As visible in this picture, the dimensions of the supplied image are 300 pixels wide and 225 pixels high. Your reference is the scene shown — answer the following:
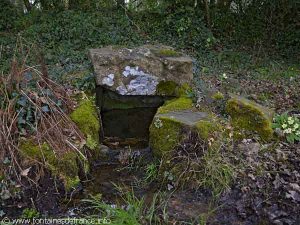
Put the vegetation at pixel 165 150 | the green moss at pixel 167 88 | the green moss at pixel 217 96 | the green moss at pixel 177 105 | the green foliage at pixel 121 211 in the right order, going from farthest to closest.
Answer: the green moss at pixel 167 88 → the green moss at pixel 217 96 → the green moss at pixel 177 105 → the vegetation at pixel 165 150 → the green foliage at pixel 121 211

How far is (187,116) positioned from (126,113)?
1.39 metres

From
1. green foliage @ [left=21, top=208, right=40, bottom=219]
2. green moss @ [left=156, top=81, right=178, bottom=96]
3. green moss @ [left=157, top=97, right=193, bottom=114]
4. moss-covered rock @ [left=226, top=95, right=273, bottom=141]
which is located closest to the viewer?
green foliage @ [left=21, top=208, right=40, bottom=219]

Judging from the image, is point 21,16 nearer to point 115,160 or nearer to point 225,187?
point 115,160

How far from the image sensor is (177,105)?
4.98 metres

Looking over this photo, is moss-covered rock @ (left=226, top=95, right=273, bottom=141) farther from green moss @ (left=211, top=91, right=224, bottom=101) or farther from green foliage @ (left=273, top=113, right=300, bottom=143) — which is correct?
green moss @ (left=211, top=91, right=224, bottom=101)

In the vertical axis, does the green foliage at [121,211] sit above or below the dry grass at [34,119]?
below

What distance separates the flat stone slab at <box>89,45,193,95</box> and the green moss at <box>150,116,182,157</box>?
1.16m

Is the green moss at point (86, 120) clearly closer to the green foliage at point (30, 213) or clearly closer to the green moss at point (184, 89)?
the green foliage at point (30, 213)

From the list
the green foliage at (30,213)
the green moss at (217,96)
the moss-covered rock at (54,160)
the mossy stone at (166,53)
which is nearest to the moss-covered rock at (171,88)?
the green moss at (217,96)

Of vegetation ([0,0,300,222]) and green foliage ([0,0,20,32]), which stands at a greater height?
green foliage ([0,0,20,32])

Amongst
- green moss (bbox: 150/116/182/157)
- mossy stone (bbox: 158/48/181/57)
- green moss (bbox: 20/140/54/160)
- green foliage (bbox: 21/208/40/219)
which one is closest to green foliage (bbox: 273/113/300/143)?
green moss (bbox: 150/116/182/157)

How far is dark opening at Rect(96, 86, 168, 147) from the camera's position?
17.5ft

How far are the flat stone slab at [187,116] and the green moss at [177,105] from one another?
11cm

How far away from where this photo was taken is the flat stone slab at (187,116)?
441cm
